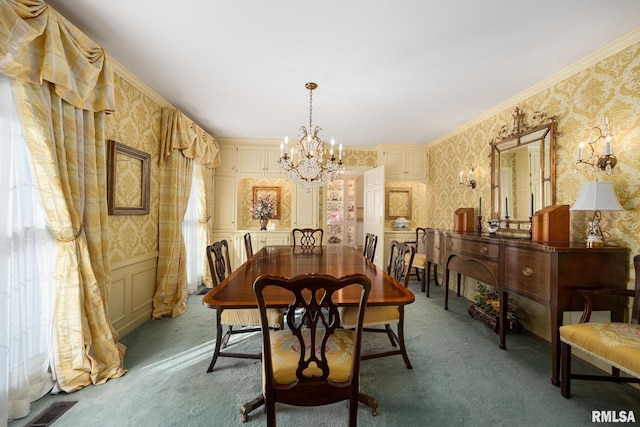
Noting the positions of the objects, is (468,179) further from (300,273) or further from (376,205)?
(300,273)

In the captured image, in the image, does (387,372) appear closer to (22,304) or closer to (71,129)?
(22,304)

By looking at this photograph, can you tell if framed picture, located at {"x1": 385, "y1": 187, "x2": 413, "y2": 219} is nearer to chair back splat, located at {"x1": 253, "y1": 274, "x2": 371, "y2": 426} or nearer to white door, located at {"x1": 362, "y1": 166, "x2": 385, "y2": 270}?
white door, located at {"x1": 362, "y1": 166, "x2": 385, "y2": 270}

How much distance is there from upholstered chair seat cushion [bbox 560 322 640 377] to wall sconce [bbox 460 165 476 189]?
225 centimetres

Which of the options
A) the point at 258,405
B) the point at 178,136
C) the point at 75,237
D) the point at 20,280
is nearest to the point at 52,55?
the point at 75,237

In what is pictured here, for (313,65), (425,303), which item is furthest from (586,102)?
(425,303)

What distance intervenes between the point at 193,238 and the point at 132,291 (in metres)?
1.35

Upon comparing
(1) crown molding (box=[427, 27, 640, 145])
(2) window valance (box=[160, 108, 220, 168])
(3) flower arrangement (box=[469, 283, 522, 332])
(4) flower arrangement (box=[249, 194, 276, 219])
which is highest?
(1) crown molding (box=[427, 27, 640, 145])

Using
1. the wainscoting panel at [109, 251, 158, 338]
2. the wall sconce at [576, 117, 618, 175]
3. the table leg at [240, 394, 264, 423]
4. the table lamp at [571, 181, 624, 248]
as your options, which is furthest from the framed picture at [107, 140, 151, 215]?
the wall sconce at [576, 117, 618, 175]

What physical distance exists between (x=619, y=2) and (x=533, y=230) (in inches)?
64.2

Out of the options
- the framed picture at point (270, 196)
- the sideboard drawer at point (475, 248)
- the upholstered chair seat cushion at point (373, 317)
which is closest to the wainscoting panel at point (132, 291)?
the upholstered chair seat cushion at point (373, 317)

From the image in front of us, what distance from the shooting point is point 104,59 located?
1930 millimetres

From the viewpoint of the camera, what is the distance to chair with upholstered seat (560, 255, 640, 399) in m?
1.36

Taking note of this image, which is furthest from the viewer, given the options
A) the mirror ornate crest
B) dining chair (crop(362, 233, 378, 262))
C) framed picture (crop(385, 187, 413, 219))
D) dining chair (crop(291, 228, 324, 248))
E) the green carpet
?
framed picture (crop(385, 187, 413, 219))

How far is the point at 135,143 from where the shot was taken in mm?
2635
